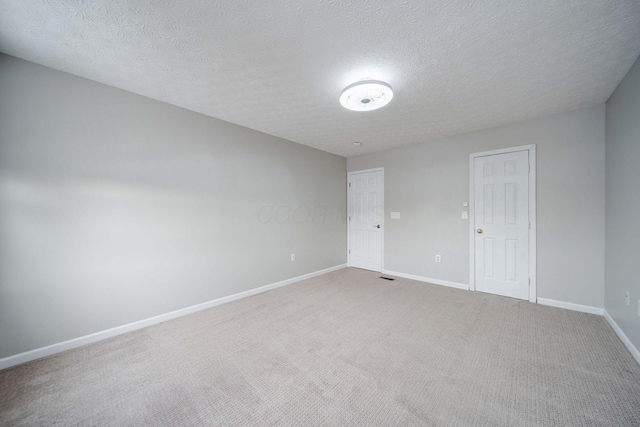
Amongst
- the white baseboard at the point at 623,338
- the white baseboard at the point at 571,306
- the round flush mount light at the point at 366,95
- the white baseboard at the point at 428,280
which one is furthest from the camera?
the white baseboard at the point at 428,280

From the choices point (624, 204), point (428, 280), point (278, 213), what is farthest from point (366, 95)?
point (428, 280)

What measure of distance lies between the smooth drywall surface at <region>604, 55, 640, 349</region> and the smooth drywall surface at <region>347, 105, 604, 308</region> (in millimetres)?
150

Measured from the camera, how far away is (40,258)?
6.57ft

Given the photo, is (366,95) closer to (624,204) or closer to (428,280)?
(624,204)

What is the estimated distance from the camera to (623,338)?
2141 millimetres

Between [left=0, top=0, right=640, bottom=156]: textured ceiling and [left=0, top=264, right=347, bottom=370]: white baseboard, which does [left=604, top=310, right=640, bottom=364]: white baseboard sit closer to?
[left=0, top=0, right=640, bottom=156]: textured ceiling

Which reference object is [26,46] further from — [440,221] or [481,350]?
[440,221]

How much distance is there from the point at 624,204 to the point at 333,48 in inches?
117

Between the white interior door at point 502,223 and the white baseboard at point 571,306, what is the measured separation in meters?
0.19

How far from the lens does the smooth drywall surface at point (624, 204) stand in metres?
1.94

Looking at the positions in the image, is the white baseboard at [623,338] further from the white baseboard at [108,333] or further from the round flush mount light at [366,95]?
the white baseboard at [108,333]

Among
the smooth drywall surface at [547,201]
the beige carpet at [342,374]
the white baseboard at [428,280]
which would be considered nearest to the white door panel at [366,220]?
the white baseboard at [428,280]

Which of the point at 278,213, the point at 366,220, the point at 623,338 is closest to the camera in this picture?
the point at 623,338

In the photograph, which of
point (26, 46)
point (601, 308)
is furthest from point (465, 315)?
point (26, 46)
